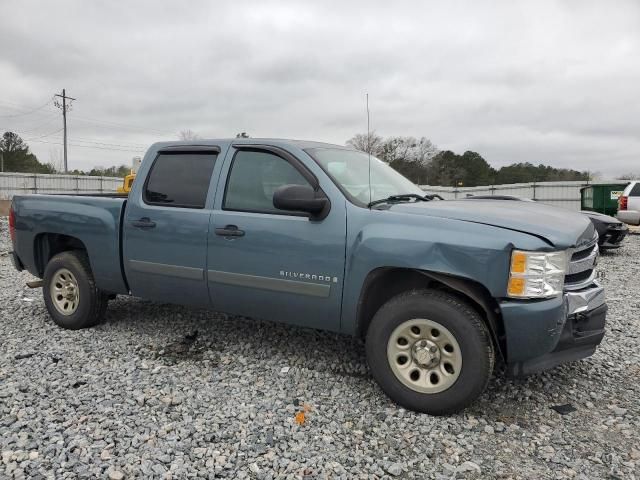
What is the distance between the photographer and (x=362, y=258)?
3.32m

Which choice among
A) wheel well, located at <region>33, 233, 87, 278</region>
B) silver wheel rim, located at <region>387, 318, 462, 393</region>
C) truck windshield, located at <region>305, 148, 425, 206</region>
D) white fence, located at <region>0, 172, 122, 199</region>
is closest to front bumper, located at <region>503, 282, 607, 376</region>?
silver wheel rim, located at <region>387, 318, 462, 393</region>

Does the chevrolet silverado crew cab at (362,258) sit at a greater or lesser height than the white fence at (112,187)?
lesser

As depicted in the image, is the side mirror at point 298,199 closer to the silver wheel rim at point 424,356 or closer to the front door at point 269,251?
the front door at point 269,251

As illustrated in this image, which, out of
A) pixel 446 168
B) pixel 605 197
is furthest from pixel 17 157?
pixel 605 197

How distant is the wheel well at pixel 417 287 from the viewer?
3123mm

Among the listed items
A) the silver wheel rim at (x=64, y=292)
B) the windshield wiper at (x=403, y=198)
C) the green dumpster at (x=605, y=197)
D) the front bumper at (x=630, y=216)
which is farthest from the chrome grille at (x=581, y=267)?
the green dumpster at (x=605, y=197)

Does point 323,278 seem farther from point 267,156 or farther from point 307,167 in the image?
point 267,156

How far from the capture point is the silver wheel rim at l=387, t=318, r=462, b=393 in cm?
312

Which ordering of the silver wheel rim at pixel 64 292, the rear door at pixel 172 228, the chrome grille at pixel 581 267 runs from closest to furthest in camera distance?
the chrome grille at pixel 581 267, the rear door at pixel 172 228, the silver wheel rim at pixel 64 292

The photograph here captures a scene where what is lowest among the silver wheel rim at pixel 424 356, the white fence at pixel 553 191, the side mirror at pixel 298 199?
the silver wheel rim at pixel 424 356

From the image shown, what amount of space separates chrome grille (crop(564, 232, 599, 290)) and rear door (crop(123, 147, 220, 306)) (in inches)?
105

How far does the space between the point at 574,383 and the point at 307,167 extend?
8.52 feet

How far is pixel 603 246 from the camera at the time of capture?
10.3m

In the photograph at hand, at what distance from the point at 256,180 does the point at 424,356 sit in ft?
6.12
